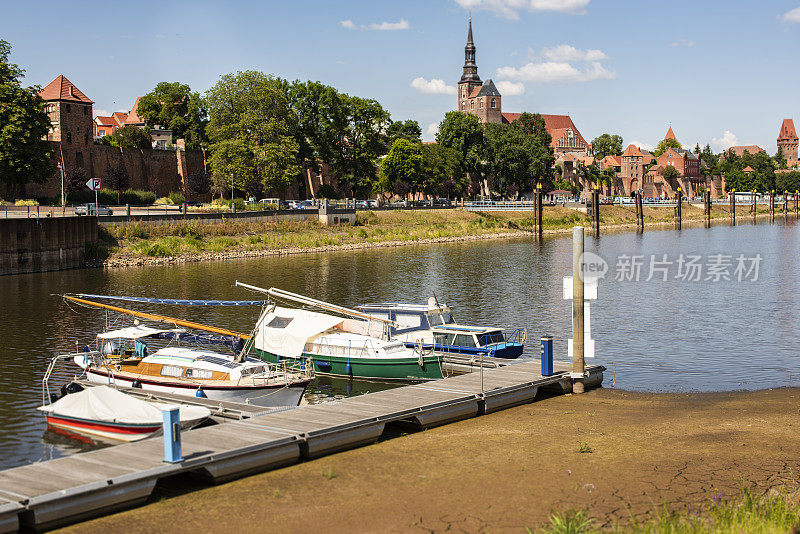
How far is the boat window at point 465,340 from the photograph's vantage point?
29391 millimetres

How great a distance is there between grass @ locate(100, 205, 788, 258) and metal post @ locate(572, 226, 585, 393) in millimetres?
50125

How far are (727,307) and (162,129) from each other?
9728cm

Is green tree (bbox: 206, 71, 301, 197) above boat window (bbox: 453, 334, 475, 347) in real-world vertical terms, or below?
above

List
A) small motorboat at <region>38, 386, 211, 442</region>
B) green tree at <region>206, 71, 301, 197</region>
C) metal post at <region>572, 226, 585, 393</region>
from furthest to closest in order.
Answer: green tree at <region>206, 71, 301, 197</region> < metal post at <region>572, 226, 585, 393</region> < small motorboat at <region>38, 386, 211, 442</region>

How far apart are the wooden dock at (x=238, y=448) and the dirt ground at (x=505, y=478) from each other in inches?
12.6

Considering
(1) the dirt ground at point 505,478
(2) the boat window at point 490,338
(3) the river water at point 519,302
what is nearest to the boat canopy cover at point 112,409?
(3) the river water at point 519,302

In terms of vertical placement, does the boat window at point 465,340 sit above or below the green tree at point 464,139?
below

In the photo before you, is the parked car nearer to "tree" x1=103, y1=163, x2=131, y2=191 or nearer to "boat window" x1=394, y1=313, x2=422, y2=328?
"tree" x1=103, y1=163, x2=131, y2=191

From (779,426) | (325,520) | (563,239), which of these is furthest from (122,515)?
(563,239)

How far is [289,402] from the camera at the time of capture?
77.4ft

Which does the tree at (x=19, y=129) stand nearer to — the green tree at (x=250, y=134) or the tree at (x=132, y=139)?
the green tree at (x=250, y=134)

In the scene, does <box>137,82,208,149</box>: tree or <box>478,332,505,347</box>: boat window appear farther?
<box>137,82,208,149</box>: tree

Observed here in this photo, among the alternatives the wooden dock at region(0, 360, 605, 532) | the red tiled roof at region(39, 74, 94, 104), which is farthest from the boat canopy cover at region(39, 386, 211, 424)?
the red tiled roof at region(39, 74, 94, 104)

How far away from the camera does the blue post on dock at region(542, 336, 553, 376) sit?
23672 mm
